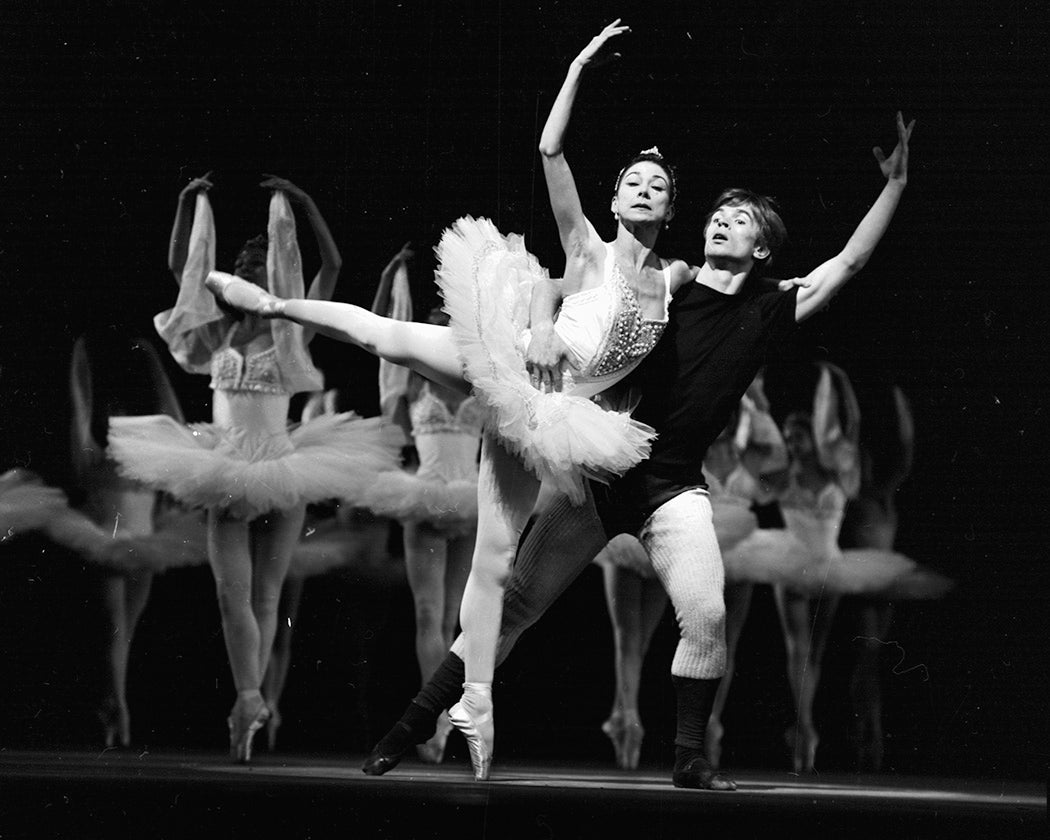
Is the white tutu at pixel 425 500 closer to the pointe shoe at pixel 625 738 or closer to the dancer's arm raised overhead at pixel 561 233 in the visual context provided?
the pointe shoe at pixel 625 738

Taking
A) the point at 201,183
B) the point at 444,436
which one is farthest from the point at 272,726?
the point at 201,183

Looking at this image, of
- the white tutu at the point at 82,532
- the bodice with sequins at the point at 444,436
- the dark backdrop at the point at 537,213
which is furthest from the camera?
the bodice with sequins at the point at 444,436

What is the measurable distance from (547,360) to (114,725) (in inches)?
79.5

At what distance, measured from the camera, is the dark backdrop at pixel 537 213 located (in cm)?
409

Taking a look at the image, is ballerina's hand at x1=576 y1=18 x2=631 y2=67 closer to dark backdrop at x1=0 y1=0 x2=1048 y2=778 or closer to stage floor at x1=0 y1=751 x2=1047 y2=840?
dark backdrop at x1=0 y1=0 x2=1048 y2=778

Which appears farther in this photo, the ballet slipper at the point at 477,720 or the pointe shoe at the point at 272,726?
the pointe shoe at the point at 272,726

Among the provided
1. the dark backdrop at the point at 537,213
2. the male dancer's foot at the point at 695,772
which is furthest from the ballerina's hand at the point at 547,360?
the male dancer's foot at the point at 695,772

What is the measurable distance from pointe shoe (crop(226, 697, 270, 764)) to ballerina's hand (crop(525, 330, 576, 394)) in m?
1.61

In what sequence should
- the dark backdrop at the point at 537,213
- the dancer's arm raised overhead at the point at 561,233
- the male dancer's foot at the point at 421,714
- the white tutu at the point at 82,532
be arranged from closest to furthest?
Result: 1. the dancer's arm raised overhead at the point at 561,233
2. the male dancer's foot at the point at 421,714
3. the dark backdrop at the point at 537,213
4. the white tutu at the point at 82,532

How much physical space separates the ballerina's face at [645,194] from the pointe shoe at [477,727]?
4.25 feet

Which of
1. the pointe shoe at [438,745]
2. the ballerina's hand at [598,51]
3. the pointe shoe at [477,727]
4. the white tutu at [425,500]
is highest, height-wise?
the ballerina's hand at [598,51]

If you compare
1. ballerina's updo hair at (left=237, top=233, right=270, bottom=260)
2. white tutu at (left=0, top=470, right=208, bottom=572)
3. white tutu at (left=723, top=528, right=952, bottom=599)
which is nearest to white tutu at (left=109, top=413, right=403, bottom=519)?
white tutu at (left=0, top=470, right=208, bottom=572)

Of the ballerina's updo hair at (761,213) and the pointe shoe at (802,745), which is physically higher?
the ballerina's updo hair at (761,213)

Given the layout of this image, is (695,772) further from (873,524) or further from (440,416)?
(440,416)
